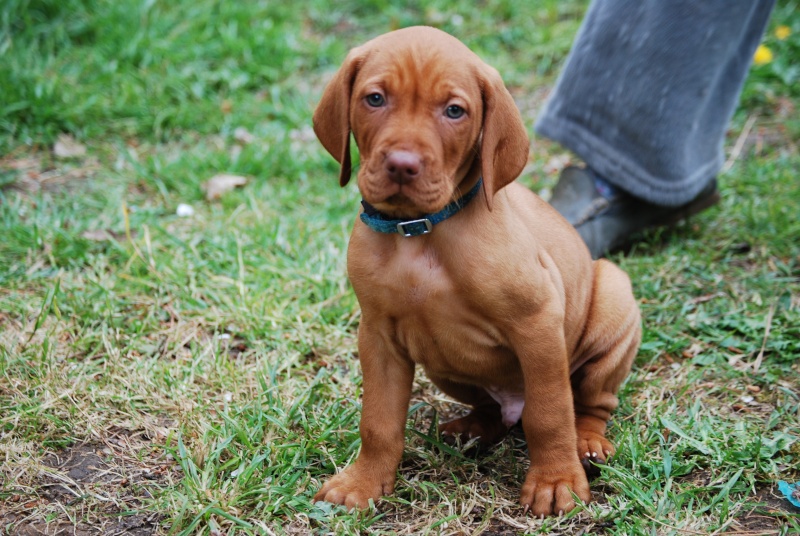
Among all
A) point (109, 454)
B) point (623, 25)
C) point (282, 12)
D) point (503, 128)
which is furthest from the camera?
point (282, 12)

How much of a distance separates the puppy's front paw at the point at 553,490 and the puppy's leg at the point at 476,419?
469mm

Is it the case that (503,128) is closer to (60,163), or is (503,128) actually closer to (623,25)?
(623,25)

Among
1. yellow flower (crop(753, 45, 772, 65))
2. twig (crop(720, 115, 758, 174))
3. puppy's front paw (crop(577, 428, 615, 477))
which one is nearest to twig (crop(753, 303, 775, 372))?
puppy's front paw (crop(577, 428, 615, 477))

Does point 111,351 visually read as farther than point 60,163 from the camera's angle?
No

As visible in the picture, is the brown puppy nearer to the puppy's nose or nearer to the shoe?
the puppy's nose

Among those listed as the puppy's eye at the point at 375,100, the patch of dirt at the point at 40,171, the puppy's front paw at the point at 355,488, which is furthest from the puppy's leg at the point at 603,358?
the patch of dirt at the point at 40,171

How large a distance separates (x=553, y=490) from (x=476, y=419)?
2.14 feet

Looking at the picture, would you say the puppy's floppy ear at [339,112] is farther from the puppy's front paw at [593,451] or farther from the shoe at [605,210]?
the shoe at [605,210]

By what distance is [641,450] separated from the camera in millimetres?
3439

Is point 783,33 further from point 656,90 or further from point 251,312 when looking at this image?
point 251,312

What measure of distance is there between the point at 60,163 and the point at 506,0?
4523mm

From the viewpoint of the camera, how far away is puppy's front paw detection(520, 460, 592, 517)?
10.4 feet

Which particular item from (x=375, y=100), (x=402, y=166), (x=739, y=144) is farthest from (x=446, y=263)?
(x=739, y=144)

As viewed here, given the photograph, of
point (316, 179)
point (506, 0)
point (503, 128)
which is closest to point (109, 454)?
point (503, 128)
